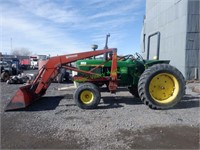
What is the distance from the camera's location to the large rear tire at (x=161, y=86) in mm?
7992

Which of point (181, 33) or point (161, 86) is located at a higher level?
point (181, 33)

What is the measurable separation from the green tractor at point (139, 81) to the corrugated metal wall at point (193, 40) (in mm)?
7825

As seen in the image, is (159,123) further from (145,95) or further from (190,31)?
(190,31)

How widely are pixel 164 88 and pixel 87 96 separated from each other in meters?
2.39

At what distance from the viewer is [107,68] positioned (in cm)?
923

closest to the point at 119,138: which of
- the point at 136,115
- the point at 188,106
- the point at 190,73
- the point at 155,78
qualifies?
the point at 136,115

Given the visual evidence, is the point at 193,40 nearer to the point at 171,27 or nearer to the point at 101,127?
the point at 171,27

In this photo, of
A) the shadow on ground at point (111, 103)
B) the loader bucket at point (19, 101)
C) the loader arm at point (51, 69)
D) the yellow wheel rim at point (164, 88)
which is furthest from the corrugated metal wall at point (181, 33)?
the loader bucket at point (19, 101)

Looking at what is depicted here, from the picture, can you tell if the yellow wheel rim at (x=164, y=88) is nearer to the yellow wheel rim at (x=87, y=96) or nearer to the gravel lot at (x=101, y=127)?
the gravel lot at (x=101, y=127)

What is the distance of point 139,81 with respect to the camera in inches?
321

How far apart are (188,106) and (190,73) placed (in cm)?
840

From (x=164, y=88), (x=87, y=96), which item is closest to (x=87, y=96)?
(x=87, y=96)

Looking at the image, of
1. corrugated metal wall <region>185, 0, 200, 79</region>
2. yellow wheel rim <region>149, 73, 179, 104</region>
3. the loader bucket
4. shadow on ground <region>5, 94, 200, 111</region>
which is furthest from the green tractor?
corrugated metal wall <region>185, 0, 200, 79</region>

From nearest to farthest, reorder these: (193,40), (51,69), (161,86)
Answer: (161,86), (51,69), (193,40)
